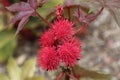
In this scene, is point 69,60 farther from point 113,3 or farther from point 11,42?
point 11,42

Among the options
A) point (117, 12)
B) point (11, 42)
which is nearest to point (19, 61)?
point (11, 42)

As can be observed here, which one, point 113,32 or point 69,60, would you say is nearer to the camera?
point 69,60

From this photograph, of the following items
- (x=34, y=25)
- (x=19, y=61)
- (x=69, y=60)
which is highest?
(x=69, y=60)

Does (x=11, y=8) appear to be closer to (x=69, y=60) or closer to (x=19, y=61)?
(x=69, y=60)

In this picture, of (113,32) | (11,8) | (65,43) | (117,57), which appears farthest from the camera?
(113,32)

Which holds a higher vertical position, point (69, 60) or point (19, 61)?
point (69, 60)

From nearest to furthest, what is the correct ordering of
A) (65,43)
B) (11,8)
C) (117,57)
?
(65,43) → (11,8) → (117,57)
